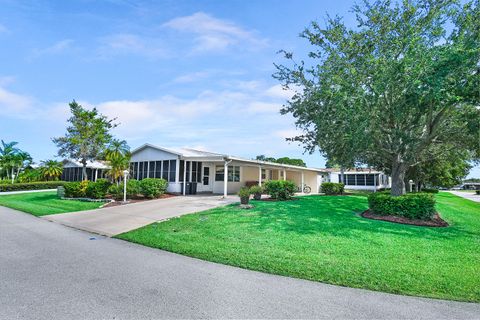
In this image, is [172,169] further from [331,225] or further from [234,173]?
[331,225]

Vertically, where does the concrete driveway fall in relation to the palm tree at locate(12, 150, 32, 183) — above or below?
below

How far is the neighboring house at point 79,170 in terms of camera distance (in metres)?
29.1

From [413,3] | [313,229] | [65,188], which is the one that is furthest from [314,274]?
[65,188]

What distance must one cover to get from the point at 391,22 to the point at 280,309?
12721mm

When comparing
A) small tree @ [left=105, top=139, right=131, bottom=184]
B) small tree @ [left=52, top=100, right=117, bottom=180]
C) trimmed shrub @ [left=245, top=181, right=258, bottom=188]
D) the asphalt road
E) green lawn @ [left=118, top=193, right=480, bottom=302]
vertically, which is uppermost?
small tree @ [left=52, top=100, right=117, bottom=180]

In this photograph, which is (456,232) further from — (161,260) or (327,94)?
(161,260)

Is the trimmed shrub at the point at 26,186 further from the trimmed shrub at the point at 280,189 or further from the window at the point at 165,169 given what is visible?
the trimmed shrub at the point at 280,189

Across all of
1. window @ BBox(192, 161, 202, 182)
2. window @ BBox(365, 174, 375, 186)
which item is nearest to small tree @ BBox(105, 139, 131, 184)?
window @ BBox(192, 161, 202, 182)

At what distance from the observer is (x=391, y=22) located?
1165cm

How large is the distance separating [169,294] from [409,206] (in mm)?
9530

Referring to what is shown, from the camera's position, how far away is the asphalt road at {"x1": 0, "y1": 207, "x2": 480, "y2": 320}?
3297 mm

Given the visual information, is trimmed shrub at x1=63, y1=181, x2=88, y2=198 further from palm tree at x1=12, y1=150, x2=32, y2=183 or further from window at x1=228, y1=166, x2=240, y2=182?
palm tree at x1=12, y1=150, x2=32, y2=183

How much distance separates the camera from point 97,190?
16094 mm

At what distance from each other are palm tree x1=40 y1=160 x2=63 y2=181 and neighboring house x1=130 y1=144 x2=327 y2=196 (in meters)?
15.3
